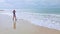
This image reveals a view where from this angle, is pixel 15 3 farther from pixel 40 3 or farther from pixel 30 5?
pixel 40 3

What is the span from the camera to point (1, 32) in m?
7.68

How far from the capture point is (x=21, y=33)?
7531 mm

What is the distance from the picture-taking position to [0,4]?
5953 centimetres

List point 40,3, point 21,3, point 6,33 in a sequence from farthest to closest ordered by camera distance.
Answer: point 21,3
point 40,3
point 6,33

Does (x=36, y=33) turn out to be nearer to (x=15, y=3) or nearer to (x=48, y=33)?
(x=48, y=33)

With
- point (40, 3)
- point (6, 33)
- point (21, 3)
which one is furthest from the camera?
point (21, 3)

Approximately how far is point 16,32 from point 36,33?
1130 mm

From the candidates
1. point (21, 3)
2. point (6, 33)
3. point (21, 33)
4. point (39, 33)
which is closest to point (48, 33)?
point (39, 33)

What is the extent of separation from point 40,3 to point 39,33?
4708 centimetres

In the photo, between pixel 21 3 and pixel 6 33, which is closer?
pixel 6 33

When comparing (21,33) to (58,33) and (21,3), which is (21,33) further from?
(21,3)

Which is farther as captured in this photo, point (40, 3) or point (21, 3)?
point (21, 3)

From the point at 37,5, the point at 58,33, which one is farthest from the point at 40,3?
the point at 58,33

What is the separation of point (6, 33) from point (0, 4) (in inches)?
2114
